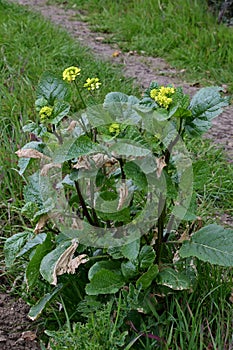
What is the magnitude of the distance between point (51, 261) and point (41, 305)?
21 cm

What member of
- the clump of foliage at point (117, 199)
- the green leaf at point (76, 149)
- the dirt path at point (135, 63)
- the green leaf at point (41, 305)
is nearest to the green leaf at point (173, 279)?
the clump of foliage at point (117, 199)

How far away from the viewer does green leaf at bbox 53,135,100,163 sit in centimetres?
153

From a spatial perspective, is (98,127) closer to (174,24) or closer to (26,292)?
(26,292)

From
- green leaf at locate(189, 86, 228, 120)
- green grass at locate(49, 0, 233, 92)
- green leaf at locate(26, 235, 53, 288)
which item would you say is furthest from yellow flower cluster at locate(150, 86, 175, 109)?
green grass at locate(49, 0, 233, 92)

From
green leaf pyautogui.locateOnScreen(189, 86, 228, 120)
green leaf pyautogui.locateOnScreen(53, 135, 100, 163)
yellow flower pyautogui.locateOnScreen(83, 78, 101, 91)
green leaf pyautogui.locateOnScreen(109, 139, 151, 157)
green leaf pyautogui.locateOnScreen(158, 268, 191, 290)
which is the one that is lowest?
green leaf pyautogui.locateOnScreen(158, 268, 191, 290)

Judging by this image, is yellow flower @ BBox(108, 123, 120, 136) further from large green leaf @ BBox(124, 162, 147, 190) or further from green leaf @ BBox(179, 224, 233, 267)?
green leaf @ BBox(179, 224, 233, 267)

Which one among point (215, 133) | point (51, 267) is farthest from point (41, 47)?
point (51, 267)

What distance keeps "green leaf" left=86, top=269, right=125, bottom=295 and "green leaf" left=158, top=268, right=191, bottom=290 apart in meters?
0.13

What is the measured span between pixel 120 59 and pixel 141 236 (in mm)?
3167

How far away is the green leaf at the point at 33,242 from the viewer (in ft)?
6.16

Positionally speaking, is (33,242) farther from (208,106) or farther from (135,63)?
(135,63)

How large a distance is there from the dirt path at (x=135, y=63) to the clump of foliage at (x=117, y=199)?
1.49 metres

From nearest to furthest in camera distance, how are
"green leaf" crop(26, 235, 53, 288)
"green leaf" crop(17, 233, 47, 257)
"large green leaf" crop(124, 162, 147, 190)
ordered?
"large green leaf" crop(124, 162, 147, 190), "green leaf" crop(26, 235, 53, 288), "green leaf" crop(17, 233, 47, 257)

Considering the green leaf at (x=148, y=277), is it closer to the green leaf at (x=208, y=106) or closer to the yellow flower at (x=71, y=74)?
the green leaf at (x=208, y=106)
